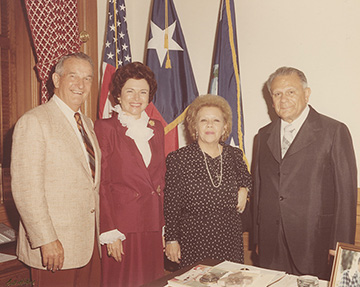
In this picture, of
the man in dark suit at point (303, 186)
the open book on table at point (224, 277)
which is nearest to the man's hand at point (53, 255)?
the open book on table at point (224, 277)

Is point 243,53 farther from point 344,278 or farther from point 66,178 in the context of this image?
point 344,278

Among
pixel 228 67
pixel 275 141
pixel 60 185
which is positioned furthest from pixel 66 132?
pixel 228 67

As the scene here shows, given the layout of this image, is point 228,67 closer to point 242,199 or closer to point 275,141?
point 275,141

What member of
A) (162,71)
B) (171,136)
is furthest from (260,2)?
(171,136)

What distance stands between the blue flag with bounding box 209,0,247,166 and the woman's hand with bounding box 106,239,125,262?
1383 millimetres

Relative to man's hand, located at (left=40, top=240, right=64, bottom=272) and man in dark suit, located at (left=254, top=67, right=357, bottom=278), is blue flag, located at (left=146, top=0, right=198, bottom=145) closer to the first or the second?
man in dark suit, located at (left=254, top=67, right=357, bottom=278)

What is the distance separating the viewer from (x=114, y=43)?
11.1ft

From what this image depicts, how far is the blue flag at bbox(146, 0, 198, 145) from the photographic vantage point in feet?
10.8

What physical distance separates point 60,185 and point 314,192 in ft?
5.06

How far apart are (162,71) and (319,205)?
180cm

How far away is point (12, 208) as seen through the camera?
2879mm

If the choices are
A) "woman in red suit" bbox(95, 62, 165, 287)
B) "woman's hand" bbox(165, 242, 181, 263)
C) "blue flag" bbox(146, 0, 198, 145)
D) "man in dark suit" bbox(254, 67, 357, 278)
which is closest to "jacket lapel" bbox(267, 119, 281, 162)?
"man in dark suit" bbox(254, 67, 357, 278)

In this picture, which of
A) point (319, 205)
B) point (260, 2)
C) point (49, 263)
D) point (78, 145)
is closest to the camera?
point (49, 263)

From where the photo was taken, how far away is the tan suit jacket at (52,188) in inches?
74.0
